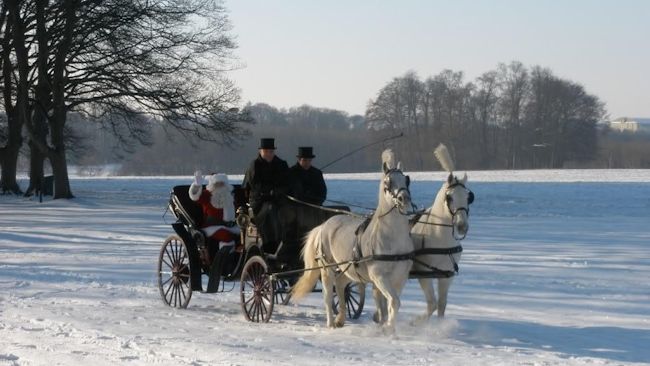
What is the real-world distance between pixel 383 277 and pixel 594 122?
8151cm

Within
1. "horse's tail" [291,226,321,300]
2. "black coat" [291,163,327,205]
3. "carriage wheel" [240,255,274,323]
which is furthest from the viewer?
"black coat" [291,163,327,205]

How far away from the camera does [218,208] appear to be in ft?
39.6

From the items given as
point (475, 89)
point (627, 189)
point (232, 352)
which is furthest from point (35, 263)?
point (475, 89)

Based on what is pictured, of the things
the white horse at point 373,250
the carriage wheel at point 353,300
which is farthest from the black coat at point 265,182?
the carriage wheel at point 353,300

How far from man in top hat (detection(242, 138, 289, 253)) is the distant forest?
70.3 m

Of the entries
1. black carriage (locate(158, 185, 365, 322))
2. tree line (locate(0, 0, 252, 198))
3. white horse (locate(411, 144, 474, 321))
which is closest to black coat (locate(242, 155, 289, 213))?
black carriage (locate(158, 185, 365, 322))

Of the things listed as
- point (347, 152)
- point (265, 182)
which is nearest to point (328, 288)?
point (265, 182)

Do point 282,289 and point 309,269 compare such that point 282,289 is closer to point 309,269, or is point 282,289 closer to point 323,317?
point 323,317

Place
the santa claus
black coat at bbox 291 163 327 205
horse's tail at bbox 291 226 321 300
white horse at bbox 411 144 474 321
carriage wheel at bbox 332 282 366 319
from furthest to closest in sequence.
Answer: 1. the santa claus
2. black coat at bbox 291 163 327 205
3. carriage wheel at bbox 332 282 366 319
4. horse's tail at bbox 291 226 321 300
5. white horse at bbox 411 144 474 321

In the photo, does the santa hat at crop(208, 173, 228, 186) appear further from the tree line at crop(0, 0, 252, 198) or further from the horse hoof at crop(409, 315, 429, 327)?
the tree line at crop(0, 0, 252, 198)

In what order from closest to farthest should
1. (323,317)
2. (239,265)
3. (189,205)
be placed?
(323,317)
(239,265)
(189,205)

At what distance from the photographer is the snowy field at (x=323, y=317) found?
28.1 ft

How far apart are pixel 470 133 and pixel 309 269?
84241 mm

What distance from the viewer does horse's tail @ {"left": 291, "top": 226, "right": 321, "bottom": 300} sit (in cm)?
1047
